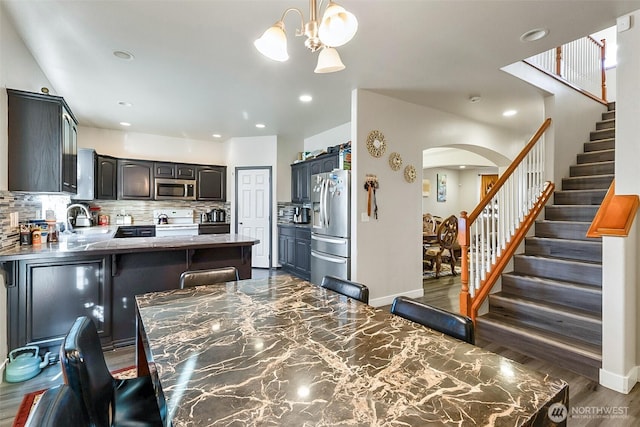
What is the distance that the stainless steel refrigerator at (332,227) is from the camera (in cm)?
390

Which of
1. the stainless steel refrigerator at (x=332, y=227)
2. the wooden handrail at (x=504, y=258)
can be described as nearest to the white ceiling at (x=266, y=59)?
the stainless steel refrigerator at (x=332, y=227)

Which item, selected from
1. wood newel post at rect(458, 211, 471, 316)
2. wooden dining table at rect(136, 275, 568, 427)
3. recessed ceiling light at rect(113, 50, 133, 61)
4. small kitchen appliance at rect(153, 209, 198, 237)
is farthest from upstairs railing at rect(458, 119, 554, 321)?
small kitchen appliance at rect(153, 209, 198, 237)

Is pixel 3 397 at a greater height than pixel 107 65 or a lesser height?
lesser

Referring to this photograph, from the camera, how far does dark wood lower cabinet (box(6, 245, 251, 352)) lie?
2.41 m

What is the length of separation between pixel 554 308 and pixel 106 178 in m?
6.61

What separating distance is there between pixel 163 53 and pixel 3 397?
9.59 ft

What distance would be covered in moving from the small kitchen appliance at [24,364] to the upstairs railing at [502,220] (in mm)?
3678

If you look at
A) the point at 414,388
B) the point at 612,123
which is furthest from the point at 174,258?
the point at 612,123

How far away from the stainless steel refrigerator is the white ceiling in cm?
112

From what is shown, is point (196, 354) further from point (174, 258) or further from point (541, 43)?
point (541, 43)

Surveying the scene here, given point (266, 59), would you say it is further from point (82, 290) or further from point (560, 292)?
point (560, 292)

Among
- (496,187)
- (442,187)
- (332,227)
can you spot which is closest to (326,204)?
(332,227)

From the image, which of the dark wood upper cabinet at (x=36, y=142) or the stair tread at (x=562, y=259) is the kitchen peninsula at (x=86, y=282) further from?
the stair tread at (x=562, y=259)

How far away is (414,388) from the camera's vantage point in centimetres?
85
